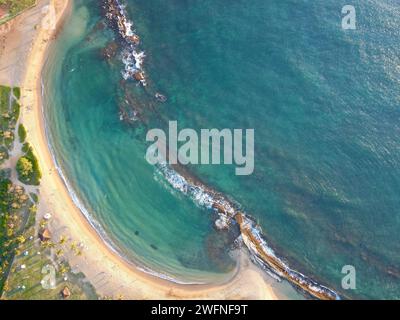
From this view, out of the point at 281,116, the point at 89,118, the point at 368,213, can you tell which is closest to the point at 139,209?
the point at 89,118

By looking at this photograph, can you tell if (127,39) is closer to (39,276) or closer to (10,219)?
(10,219)

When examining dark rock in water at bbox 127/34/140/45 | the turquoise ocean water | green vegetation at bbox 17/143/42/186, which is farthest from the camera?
dark rock in water at bbox 127/34/140/45

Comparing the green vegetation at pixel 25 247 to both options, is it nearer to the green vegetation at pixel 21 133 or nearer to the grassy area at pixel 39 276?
the grassy area at pixel 39 276

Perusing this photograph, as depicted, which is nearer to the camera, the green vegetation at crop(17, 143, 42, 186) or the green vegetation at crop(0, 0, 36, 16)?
the green vegetation at crop(17, 143, 42, 186)

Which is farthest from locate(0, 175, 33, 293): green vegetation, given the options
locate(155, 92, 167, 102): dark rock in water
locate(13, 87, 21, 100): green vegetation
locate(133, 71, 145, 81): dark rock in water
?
locate(155, 92, 167, 102): dark rock in water

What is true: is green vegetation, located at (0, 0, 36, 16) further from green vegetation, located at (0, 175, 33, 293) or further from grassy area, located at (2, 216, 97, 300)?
grassy area, located at (2, 216, 97, 300)

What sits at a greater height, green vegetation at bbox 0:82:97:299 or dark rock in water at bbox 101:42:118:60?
dark rock in water at bbox 101:42:118:60

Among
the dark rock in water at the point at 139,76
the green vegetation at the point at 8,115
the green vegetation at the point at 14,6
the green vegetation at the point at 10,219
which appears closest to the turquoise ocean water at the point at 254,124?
the dark rock in water at the point at 139,76
